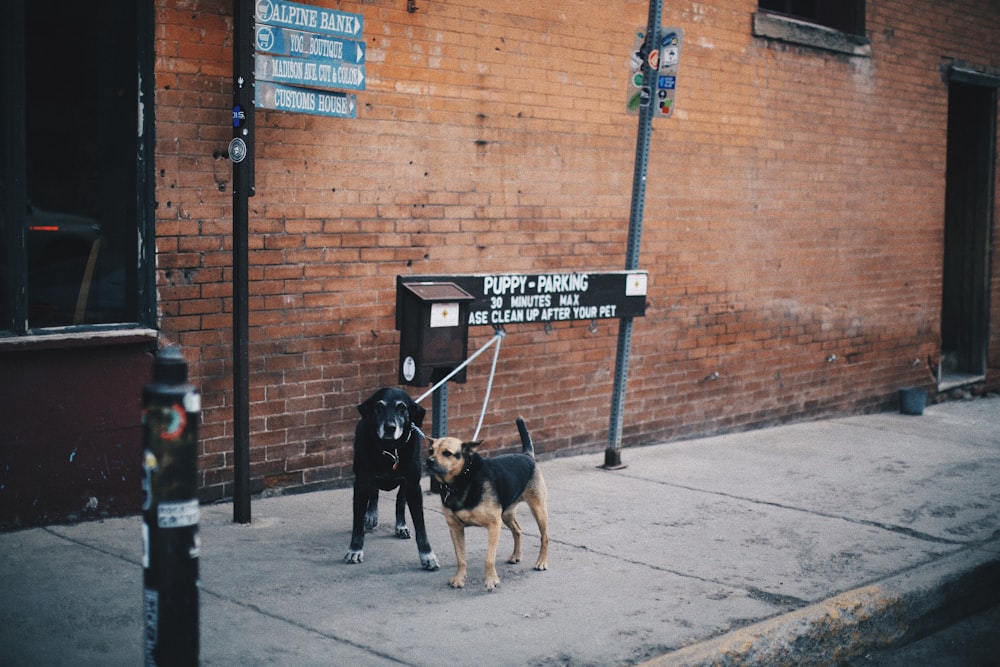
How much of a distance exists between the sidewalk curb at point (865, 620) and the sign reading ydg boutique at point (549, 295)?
2759 mm

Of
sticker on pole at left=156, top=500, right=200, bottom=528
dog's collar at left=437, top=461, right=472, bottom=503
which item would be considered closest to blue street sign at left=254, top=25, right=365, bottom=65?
dog's collar at left=437, top=461, right=472, bottom=503

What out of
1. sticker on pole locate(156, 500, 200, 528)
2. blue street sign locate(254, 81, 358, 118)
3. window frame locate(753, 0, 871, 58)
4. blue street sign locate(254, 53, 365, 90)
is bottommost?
sticker on pole locate(156, 500, 200, 528)

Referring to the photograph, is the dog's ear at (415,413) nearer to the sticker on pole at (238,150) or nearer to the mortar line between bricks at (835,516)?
the sticker on pole at (238,150)

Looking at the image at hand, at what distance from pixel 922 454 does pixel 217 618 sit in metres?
6.59

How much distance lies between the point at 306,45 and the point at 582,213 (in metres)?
2.87

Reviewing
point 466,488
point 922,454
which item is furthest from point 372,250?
point 922,454

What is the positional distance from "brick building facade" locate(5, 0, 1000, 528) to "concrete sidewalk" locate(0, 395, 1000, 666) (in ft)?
3.06

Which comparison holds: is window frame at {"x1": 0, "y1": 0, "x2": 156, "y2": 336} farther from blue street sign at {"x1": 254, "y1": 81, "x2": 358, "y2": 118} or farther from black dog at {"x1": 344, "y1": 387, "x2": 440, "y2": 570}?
black dog at {"x1": 344, "y1": 387, "x2": 440, "y2": 570}

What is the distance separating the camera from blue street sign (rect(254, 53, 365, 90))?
620 centimetres

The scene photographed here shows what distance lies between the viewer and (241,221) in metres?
6.00

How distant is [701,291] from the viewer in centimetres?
962

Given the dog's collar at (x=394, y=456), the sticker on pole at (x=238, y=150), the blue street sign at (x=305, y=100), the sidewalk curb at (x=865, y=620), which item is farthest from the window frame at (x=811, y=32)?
the dog's collar at (x=394, y=456)

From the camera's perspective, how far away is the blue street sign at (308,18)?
20.6 ft

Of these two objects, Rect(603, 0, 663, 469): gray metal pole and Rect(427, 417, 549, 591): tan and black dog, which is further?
Rect(603, 0, 663, 469): gray metal pole
